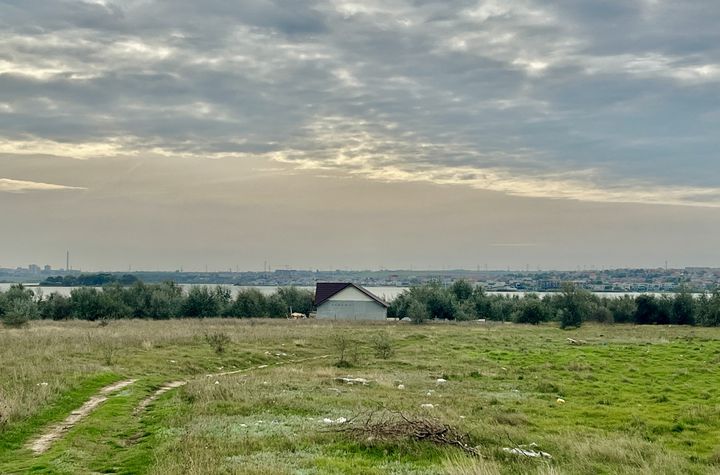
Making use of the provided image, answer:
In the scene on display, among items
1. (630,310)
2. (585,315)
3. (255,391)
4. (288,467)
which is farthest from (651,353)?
(630,310)

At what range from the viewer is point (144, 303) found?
282ft

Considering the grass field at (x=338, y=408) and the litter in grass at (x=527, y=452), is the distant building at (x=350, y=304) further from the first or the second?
the litter in grass at (x=527, y=452)

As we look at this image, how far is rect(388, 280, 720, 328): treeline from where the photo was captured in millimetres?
84938

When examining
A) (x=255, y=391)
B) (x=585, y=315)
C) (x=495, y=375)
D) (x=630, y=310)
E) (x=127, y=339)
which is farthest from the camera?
(x=630, y=310)

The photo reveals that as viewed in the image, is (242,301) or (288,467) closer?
(288,467)

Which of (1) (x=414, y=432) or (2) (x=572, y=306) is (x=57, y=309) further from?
(1) (x=414, y=432)

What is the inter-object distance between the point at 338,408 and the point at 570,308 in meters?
66.7

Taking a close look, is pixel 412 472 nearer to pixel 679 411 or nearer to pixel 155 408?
pixel 155 408

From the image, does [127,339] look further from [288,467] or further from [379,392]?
[288,467]

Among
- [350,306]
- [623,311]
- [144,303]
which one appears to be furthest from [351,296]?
[623,311]

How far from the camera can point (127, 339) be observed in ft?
132

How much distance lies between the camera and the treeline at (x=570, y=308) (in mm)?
84938

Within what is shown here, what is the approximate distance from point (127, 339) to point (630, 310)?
253 feet

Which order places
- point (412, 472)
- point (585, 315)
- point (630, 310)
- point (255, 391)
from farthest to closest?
1. point (630, 310)
2. point (585, 315)
3. point (255, 391)
4. point (412, 472)
